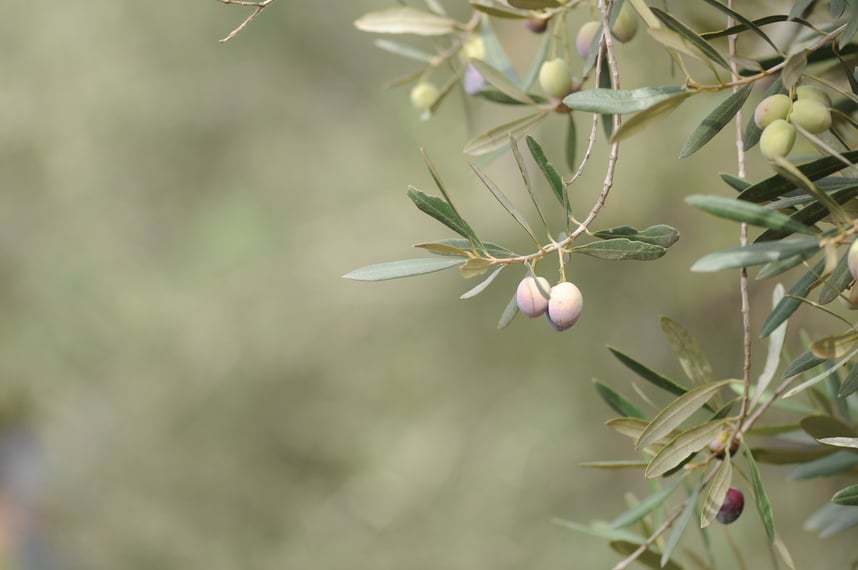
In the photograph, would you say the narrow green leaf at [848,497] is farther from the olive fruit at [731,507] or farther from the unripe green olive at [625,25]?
the unripe green olive at [625,25]

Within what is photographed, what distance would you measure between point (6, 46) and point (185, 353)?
1080 mm

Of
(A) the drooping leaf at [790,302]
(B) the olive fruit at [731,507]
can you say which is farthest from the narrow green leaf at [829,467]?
(A) the drooping leaf at [790,302]

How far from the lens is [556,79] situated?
1.27 feet

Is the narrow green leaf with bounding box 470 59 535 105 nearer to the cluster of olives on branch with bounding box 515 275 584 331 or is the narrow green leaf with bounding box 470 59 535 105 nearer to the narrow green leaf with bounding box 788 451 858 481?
the cluster of olives on branch with bounding box 515 275 584 331

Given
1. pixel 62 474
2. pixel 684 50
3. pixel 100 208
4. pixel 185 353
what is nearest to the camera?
pixel 684 50

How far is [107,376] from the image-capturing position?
2.10 metres

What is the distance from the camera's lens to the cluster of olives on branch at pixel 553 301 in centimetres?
31

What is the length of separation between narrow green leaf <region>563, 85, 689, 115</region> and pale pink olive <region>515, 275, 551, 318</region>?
2.4 inches

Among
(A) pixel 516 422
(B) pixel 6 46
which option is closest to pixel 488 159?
(A) pixel 516 422

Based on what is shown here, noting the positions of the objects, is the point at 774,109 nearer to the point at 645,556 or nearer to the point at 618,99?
the point at 618,99

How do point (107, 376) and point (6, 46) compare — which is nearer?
point (107, 376)

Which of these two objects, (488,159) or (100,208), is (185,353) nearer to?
(100,208)

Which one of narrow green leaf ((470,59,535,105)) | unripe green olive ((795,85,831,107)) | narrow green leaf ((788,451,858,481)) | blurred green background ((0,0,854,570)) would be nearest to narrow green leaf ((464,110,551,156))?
narrow green leaf ((470,59,535,105))

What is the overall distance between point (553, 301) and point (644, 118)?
0.08 m
